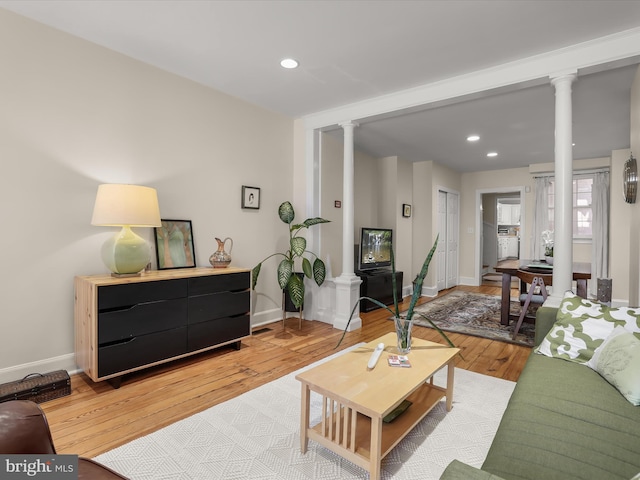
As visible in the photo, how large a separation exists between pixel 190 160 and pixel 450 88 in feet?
8.36

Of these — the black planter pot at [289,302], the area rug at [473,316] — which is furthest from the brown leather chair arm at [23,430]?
the area rug at [473,316]

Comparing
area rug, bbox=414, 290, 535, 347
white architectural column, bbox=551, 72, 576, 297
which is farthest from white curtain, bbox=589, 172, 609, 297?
white architectural column, bbox=551, 72, 576, 297

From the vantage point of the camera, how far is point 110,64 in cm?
273

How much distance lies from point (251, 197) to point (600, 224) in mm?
5966

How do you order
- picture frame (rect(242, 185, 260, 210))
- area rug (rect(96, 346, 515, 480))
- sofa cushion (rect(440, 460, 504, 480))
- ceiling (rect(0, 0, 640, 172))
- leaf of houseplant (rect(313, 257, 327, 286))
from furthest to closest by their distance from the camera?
leaf of houseplant (rect(313, 257, 327, 286)) → picture frame (rect(242, 185, 260, 210)) → ceiling (rect(0, 0, 640, 172)) → area rug (rect(96, 346, 515, 480)) → sofa cushion (rect(440, 460, 504, 480))

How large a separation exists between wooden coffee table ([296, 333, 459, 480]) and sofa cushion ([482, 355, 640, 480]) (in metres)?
0.42

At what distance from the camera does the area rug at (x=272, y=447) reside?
5.14ft

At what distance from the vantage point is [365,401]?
4.71 ft

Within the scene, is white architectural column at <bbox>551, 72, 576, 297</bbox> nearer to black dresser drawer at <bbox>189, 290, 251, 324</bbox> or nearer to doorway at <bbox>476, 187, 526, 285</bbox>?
black dresser drawer at <bbox>189, 290, 251, 324</bbox>

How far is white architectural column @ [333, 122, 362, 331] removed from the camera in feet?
13.0

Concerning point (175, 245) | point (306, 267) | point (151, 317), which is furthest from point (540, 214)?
point (151, 317)

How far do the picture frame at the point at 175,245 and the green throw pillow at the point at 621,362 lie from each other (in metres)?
3.06

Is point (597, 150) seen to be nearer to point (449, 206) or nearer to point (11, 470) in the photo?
point (449, 206)

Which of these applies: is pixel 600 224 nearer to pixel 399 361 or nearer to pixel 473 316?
pixel 473 316
